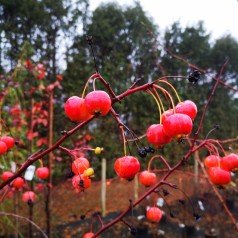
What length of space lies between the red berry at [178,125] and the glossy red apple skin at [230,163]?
1.41ft

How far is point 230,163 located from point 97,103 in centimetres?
61

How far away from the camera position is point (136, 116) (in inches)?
274

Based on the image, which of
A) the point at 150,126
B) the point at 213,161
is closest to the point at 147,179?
the point at 213,161

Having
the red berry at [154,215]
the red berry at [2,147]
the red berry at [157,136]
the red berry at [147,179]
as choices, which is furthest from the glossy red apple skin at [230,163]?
the red berry at [2,147]

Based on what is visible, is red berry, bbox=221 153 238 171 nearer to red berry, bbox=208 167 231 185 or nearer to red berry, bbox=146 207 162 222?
red berry, bbox=208 167 231 185

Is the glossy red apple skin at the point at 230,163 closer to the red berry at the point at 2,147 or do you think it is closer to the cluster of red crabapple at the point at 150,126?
the cluster of red crabapple at the point at 150,126

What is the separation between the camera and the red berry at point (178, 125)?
66 centimetres

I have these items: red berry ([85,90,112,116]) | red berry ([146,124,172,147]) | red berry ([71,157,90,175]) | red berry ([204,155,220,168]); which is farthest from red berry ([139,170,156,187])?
red berry ([85,90,112,116])

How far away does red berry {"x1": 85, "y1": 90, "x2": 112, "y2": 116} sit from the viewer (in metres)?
0.64

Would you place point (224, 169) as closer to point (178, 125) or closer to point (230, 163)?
point (230, 163)

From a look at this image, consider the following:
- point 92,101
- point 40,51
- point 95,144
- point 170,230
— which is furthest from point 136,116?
point 92,101

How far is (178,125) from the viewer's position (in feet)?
2.16

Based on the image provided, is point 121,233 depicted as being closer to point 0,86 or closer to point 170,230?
point 170,230

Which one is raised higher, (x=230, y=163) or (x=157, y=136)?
(x=157, y=136)
